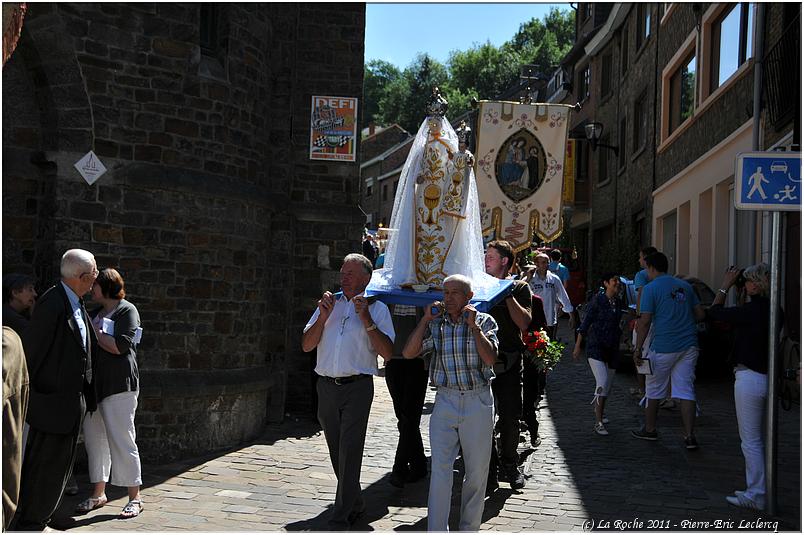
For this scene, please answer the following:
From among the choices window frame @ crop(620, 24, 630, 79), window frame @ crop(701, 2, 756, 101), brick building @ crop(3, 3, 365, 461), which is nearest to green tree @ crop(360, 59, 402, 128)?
window frame @ crop(620, 24, 630, 79)

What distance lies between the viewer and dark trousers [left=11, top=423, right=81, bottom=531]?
5.84 metres

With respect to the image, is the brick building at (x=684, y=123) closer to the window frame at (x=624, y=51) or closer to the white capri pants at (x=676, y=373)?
the window frame at (x=624, y=51)

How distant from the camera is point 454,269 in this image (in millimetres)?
7566

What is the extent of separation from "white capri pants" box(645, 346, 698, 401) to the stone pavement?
0.58 metres

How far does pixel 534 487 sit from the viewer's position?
7.58 meters

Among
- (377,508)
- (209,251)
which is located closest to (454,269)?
(377,508)

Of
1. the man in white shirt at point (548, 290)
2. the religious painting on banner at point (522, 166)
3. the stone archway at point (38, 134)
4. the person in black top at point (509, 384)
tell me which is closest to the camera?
the person in black top at point (509, 384)

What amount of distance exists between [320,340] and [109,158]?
12.5 ft

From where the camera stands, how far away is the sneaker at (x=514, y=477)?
7484 millimetres

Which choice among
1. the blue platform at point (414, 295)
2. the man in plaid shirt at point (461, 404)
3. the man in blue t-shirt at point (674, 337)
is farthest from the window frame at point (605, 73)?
the man in plaid shirt at point (461, 404)

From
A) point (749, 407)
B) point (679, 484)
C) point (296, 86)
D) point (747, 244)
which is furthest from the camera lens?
point (747, 244)

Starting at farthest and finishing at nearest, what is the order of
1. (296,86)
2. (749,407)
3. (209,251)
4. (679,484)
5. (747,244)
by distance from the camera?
1. (747,244)
2. (296,86)
3. (209,251)
4. (679,484)
5. (749,407)

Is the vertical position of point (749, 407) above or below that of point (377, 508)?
above

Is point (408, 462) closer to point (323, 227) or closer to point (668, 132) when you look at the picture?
point (323, 227)
